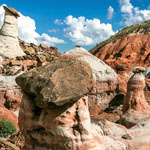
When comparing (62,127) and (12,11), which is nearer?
(62,127)

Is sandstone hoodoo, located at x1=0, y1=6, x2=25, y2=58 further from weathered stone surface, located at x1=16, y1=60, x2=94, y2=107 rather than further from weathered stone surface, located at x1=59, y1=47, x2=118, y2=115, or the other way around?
weathered stone surface, located at x1=16, y1=60, x2=94, y2=107

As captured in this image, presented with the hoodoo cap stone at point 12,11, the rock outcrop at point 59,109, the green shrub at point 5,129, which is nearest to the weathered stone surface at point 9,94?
the green shrub at point 5,129

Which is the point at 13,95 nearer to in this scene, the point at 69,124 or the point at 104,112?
the point at 104,112

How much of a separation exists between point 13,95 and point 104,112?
534 cm

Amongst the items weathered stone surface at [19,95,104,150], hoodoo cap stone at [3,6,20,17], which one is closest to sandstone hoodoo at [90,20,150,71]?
hoodoo cap stone at [3,6,20,17]

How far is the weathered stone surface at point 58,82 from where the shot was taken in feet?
9.89

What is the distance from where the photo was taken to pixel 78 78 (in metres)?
3.24

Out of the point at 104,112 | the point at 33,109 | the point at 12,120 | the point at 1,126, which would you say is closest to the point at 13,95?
the point at 12,120

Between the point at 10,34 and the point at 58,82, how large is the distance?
17286mm

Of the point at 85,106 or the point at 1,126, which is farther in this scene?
the point at 1,126

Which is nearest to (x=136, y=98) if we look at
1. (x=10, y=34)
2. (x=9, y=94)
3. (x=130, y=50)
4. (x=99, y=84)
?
(x=99, y=84)

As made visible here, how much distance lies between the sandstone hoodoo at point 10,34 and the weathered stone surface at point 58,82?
15.5m

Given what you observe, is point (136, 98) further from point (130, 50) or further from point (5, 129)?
point (130, 50)

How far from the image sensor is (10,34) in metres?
19.0
